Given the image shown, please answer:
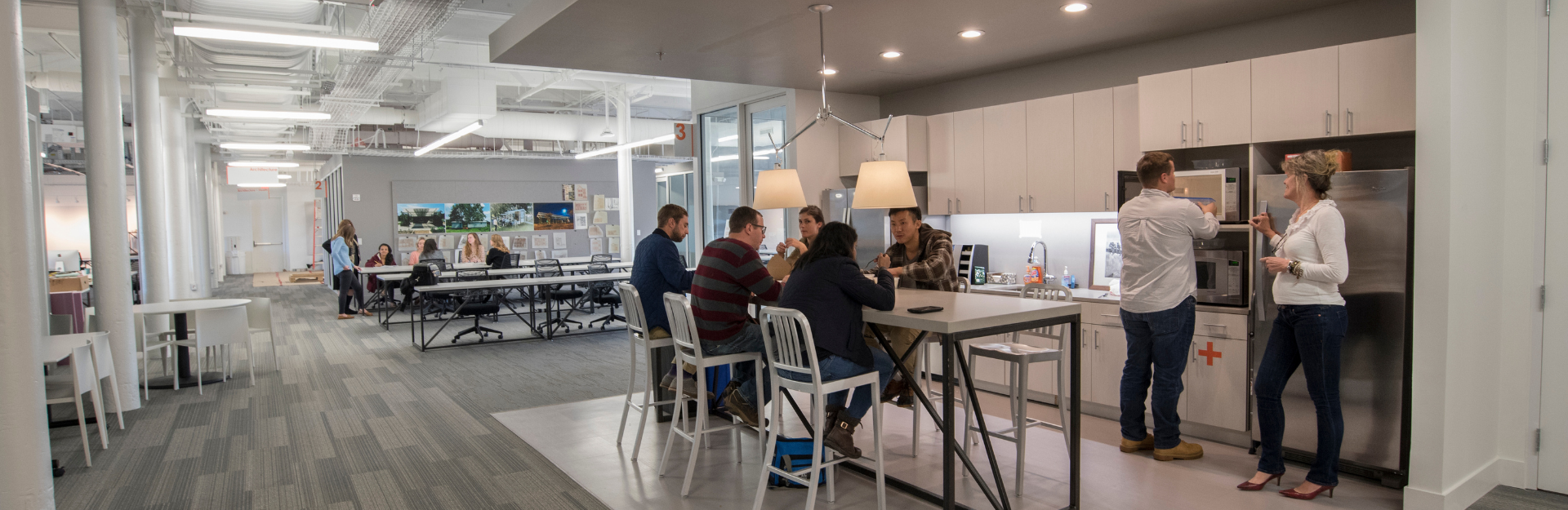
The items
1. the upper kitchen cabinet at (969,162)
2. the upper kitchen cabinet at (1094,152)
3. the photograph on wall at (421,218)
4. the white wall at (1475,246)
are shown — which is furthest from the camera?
the photograph on wall at (421,218)

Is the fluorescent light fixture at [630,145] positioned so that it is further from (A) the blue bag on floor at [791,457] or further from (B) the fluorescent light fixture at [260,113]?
(A) the blue bag on floor at [791,457]

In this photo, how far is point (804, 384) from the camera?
3.22m

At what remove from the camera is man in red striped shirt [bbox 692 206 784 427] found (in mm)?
3807

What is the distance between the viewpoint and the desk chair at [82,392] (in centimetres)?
435

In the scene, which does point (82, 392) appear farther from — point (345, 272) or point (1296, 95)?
point (345, 272)

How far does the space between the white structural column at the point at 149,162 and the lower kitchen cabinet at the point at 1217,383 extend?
25.3 ft

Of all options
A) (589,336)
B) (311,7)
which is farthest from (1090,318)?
(311,7)

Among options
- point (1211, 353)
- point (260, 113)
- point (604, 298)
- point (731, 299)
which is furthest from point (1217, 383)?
point (260, 113)

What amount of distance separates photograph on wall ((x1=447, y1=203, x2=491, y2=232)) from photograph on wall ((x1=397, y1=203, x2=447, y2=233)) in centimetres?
12

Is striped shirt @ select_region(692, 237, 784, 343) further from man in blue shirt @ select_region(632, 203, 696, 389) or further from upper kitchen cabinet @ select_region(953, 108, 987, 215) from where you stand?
upper kitchen cabinet @ select_region(953, 108, 987, 215)

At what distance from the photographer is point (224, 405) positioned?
19.1ft

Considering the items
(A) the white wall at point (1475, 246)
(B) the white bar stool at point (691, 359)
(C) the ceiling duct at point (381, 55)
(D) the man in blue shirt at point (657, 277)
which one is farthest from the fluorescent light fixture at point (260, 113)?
(A) the white wall at point (1475, 246)

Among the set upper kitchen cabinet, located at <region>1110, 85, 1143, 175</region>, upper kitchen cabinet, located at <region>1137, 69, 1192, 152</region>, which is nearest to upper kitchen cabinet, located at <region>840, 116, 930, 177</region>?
upper kitchen cabinet, located at <region>1110, 85, 1143, 175</region>

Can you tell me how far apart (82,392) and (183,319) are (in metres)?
2.24
